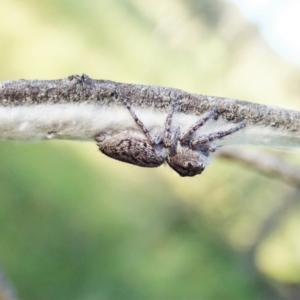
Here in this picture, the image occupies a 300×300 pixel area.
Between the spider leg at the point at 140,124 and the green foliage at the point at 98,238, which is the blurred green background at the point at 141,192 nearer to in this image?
the green foliage at the point at 98,238

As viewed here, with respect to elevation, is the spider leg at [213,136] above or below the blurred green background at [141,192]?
below

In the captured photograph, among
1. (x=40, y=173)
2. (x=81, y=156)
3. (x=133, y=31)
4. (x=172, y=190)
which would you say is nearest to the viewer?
(x=40, y=173)

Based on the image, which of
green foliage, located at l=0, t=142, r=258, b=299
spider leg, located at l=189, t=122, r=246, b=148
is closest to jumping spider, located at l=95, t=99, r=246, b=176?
spider leg, located at l=189, t=122, r=246, b=148

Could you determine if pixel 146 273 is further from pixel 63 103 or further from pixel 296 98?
pixel 63 103

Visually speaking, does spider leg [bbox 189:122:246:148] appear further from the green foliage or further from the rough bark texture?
the green foliage

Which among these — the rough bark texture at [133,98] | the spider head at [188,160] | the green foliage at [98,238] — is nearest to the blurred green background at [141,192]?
the green foliage at [98,238]

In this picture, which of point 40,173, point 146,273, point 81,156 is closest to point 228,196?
point 146,273

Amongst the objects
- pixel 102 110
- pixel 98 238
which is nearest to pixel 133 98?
pixel 102 110
